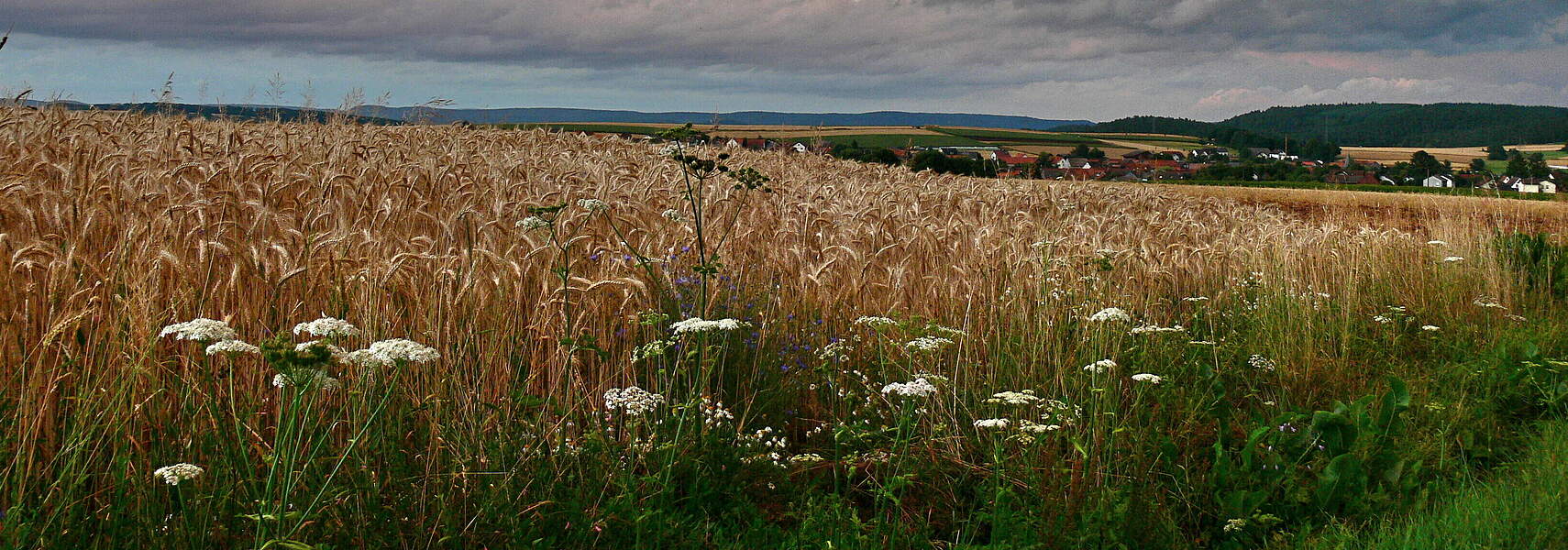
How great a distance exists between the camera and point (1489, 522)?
3469 mm

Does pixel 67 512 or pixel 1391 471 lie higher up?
pixel 67 512

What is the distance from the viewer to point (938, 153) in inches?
992

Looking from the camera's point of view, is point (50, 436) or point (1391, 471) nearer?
point (50, 436)

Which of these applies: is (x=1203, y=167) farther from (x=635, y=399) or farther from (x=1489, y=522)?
(x=635, y=399)

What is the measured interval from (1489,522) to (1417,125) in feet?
628

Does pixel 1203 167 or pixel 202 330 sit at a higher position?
pixel 202 330

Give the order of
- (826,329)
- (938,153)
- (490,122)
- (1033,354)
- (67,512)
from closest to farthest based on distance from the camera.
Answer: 1. (67,512)
2. (1033,354)
3. (826,329)
4. (490,122)
5. (938,153)

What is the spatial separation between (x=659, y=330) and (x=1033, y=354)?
1882 mm

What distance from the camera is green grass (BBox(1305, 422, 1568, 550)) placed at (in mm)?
3373

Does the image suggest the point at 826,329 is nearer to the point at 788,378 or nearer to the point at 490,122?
the point at 788,378

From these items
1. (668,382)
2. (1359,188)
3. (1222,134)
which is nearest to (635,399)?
(668,382)

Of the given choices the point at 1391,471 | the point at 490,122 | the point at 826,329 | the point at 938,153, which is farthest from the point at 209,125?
the point at 938,153

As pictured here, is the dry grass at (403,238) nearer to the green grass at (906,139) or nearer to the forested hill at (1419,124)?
the green grass at (906,139)

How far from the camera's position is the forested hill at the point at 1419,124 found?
465ft
